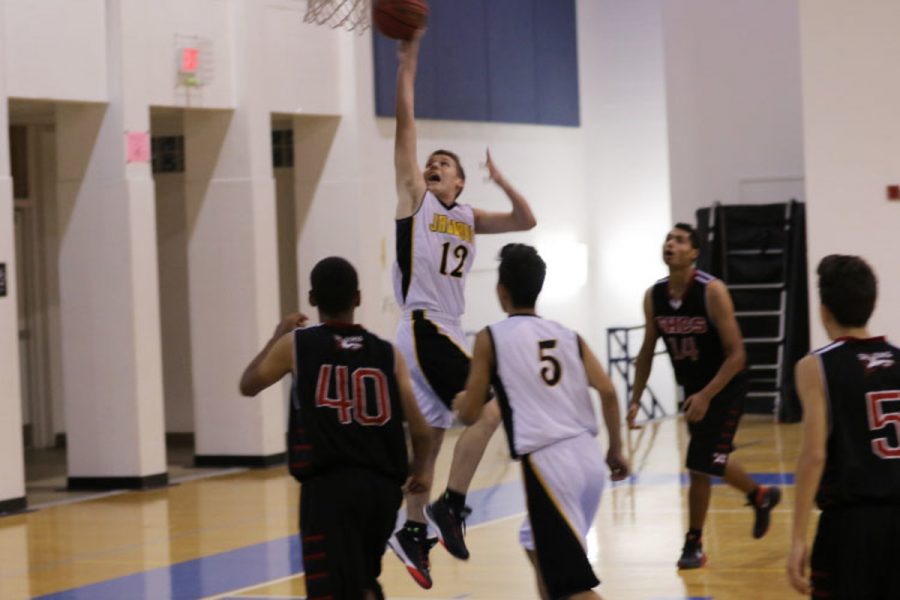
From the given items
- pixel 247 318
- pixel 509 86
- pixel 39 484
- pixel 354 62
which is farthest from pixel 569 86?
pixel 39 484

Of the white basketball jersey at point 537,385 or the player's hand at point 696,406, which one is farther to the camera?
the player's hand at point 696,406

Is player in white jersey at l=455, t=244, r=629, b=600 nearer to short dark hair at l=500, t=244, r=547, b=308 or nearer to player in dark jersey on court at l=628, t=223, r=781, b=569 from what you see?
short dark hair at l=500, t=244, r=547, b=308

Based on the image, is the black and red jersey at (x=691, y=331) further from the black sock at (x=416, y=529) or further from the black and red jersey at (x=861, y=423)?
the black and red jersey at (x=861, y=423)

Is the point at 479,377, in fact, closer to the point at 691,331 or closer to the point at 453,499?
the point at 453,499

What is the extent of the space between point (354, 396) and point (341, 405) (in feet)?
0.17

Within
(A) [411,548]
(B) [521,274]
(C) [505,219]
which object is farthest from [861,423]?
(C) [505,219]

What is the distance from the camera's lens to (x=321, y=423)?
5.06 meters

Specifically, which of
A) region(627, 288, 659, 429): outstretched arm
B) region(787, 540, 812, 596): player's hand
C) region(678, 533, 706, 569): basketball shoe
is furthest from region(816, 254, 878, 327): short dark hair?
region(678, 533, 706, 569): basketball shoe

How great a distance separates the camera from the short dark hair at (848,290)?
429 centimetres

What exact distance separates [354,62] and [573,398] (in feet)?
32.4

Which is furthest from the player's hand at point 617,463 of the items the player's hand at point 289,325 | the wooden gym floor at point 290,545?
the wooden gym floor at point 290,545

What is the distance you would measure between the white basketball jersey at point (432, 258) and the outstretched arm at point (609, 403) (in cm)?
157

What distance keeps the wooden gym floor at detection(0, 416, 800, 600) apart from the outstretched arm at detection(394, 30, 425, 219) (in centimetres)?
201

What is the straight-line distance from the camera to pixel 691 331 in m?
7.89
